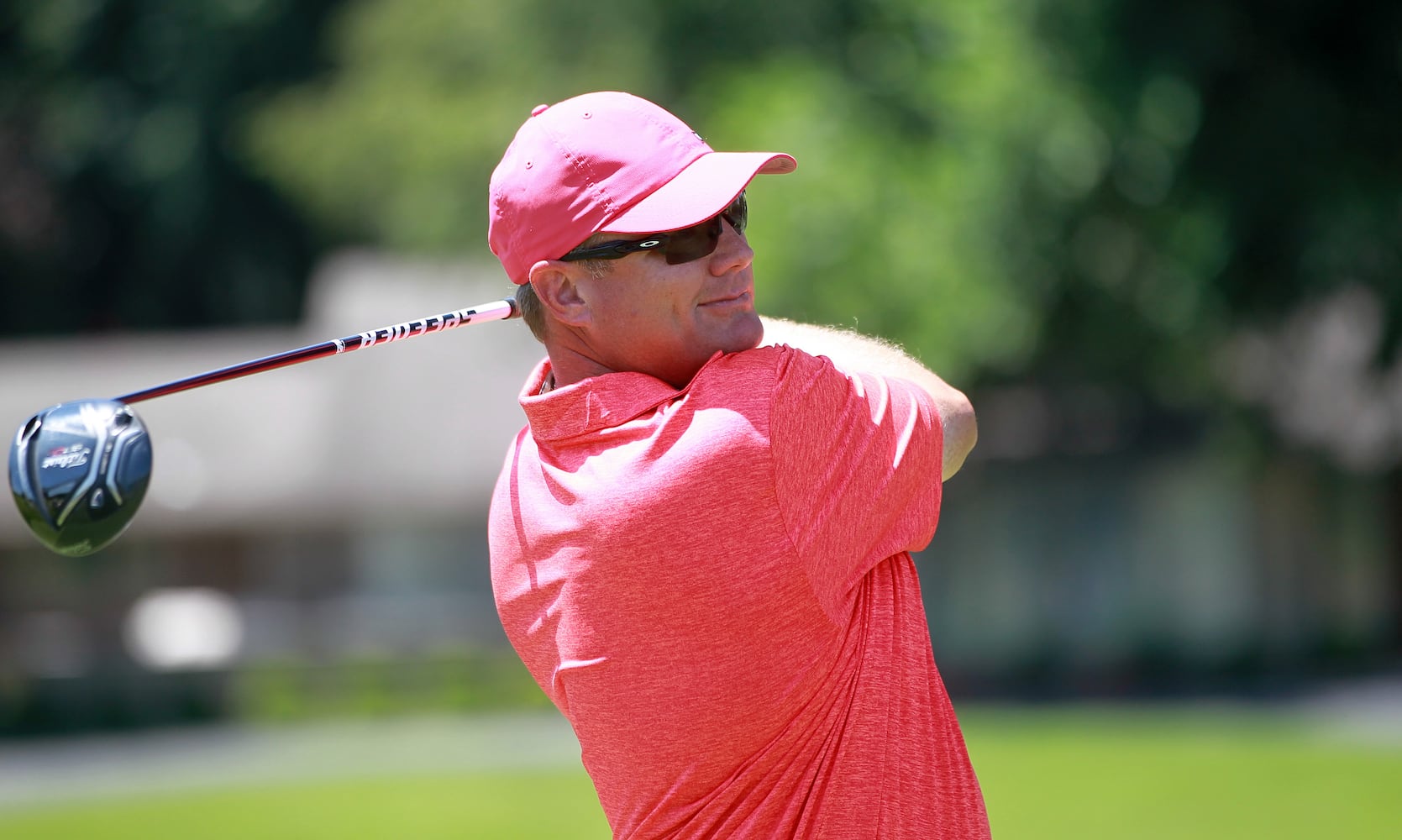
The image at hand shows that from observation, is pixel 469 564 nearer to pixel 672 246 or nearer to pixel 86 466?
pixel 86 466

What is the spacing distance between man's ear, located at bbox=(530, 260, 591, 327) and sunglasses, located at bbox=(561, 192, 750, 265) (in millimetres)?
Answer: 22

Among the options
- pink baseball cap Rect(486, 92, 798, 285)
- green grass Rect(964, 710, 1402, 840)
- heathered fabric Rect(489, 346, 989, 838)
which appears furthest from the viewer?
green grass Rect(964, 710, 1402, 840)

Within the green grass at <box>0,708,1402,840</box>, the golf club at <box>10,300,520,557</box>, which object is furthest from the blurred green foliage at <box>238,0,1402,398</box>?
the golf club at <box>10,300,520,557</box>

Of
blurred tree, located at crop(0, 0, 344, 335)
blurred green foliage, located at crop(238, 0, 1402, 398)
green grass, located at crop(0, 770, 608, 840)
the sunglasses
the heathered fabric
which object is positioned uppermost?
blurred tree, located at crop(0, 0, 344, 335)

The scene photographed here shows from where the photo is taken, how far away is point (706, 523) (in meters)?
2.33

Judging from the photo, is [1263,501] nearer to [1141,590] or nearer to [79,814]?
[1141,590]

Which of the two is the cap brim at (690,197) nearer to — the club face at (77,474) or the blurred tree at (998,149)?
the club face at (77,474)

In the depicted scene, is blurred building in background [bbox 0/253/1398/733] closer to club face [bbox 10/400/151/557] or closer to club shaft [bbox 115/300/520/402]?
club shaft [bbox 115/300/520/402]

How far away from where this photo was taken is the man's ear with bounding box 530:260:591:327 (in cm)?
251

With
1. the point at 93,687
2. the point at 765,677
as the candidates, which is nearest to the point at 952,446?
the point at 765,677

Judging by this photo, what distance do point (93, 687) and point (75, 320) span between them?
21.8 m

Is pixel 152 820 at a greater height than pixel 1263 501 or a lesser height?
lesser

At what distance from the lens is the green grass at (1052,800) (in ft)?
38.1

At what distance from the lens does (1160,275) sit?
16.0 meters
